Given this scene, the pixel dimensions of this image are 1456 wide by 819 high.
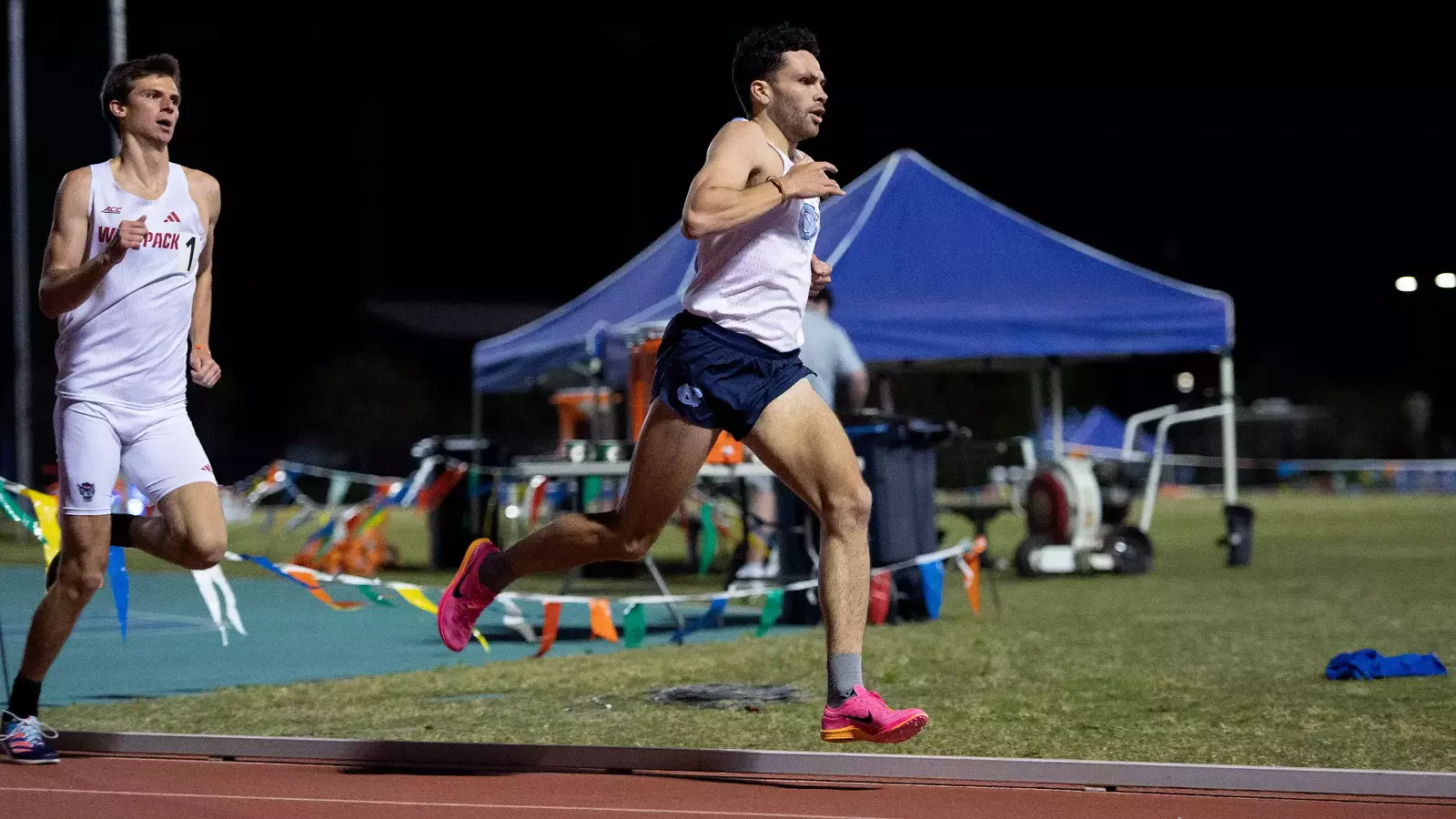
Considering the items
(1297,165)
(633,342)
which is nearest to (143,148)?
(633,342)

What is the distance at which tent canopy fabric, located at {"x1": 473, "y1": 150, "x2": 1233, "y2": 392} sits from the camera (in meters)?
14.0

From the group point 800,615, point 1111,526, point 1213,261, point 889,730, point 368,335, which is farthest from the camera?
point 368,335

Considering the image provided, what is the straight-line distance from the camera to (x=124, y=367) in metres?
5.26

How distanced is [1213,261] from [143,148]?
2141 inches

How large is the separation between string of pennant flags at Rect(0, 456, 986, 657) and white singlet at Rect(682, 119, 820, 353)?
181 cm

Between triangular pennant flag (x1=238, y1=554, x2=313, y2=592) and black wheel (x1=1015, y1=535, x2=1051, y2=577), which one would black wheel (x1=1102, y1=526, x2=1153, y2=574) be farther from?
triangular pennant flag (x1=238, y1=554, x2=313, y2=592)

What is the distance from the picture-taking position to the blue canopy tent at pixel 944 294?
14.0m

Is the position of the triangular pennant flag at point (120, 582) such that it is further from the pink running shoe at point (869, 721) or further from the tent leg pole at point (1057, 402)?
the tent leg pole at point (1057, 402)

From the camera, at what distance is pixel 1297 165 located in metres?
51.9

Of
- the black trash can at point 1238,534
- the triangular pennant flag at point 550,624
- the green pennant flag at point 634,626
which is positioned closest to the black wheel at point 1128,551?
the black trash can at point 1238,534

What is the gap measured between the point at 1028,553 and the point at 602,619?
25.3ft

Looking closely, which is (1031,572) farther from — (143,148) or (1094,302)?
(143,148)

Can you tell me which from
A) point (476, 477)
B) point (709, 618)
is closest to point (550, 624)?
point (709, 618)

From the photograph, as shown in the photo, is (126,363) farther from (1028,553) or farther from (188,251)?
(1028,553)
